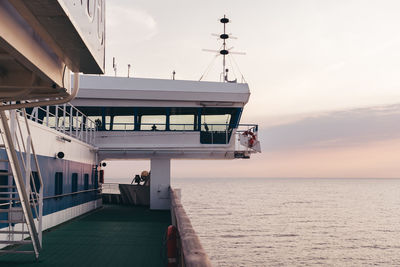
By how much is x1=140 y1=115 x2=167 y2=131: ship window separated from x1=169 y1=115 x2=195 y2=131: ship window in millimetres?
437

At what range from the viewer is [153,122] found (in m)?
23.0

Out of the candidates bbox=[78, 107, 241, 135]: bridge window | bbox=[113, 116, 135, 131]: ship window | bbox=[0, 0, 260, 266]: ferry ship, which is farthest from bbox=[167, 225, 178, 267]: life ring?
bbox=[113, 116, 135, 131]: ship window

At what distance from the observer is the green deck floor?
31.9 ft

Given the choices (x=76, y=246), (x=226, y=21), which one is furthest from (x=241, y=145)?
(x=76, y=246)

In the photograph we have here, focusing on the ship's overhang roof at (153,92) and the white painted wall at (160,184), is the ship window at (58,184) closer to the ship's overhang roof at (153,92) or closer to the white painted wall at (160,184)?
the ship's overhang roof at (153,92)

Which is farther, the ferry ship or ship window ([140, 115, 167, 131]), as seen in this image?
ship window ([140, 115, 167, 131])

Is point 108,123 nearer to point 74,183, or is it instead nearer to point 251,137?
point 74,183

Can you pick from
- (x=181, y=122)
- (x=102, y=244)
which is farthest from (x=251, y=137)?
(x=102, y=244)

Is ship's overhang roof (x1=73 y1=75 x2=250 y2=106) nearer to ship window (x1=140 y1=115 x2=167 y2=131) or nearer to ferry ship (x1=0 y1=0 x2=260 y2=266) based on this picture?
ferry ship (x1=0 y1=0 x2=260 y2=266)

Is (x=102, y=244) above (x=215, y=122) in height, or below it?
below

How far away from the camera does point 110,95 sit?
2173 cm

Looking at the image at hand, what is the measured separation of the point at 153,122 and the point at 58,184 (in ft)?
26.4

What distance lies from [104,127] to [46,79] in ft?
65.7

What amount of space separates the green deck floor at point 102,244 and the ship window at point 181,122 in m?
6.05
